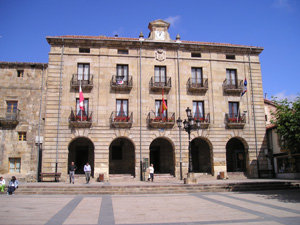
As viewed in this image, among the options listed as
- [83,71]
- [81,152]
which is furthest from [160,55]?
[81,152]

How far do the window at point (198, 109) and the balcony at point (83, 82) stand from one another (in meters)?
9.86

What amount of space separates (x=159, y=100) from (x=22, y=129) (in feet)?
43.8

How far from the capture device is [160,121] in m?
24.8

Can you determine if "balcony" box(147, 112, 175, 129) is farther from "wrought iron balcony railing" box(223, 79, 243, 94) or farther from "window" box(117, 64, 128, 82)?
"wrought iron balcony railing" box(223, 79, 243, 94)

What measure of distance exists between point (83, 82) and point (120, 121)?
4.93m

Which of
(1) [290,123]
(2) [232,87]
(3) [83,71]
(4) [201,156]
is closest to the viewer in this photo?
(1) [290,123]

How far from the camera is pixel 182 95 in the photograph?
2589 cm

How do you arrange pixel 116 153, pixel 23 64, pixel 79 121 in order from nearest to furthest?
pixel 79 121
pixel 23 64
pixel 116 153

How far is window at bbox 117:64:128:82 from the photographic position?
25.5 metres

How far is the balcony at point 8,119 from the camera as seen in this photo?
25.6m

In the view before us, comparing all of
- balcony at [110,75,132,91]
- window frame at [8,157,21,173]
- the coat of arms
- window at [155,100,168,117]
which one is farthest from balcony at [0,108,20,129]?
the coat of arms

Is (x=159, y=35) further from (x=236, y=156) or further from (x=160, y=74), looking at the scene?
(x=236, y=156)

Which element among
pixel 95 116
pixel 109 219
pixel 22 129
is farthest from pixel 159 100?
pixel 109 219

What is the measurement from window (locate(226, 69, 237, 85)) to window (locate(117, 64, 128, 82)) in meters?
10.2
